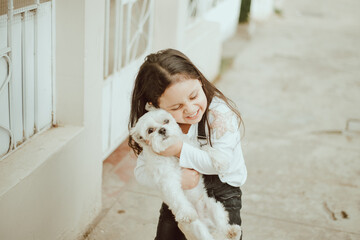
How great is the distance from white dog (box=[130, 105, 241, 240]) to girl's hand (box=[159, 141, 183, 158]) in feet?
0.09

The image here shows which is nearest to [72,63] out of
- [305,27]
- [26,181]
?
[26,181]

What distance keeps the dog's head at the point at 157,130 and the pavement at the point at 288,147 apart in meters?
1.06

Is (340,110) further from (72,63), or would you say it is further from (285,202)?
(72,63)

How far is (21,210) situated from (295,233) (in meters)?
2.16

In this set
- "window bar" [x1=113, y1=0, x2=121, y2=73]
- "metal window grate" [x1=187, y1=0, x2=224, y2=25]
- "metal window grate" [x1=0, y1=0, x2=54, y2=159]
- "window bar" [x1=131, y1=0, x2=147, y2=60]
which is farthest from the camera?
"metal window grate" [x1=187, y1=0, x2=224, y2=25]

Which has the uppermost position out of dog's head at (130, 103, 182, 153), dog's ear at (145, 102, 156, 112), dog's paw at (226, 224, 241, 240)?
dog's ear at (145, 102, 156, 112)

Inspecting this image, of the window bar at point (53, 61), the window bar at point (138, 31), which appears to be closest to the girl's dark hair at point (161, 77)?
the window bar at point (53, 61)

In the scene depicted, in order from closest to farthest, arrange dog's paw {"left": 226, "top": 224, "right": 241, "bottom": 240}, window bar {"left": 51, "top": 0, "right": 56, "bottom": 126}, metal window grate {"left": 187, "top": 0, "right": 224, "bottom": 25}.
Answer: dog's paw {"left": 226, "top": 224, "right": 241, "bottom": 240}, window bar {"left": 51, "top": 0, "right": 56, "bottom": 126}, metal window grate {"left": 187, "top": 0, "right": 224, "bottom": 25}

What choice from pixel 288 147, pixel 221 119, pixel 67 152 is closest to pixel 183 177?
pixel 221 119

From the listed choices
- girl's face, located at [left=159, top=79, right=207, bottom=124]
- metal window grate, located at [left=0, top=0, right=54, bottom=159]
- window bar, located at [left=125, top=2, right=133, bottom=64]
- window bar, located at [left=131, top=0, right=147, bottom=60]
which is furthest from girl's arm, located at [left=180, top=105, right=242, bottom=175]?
window bar, located at [left=131, top=0, right=147, bottom=60]

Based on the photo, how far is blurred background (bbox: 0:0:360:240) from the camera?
9.31 feet

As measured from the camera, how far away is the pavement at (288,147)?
155 inches

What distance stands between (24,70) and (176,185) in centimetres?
114

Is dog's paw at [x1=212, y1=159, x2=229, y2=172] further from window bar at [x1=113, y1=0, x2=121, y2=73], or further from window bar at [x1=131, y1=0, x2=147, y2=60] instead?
window bar at [x1=131, y1=0, x2=147, y2=60]
